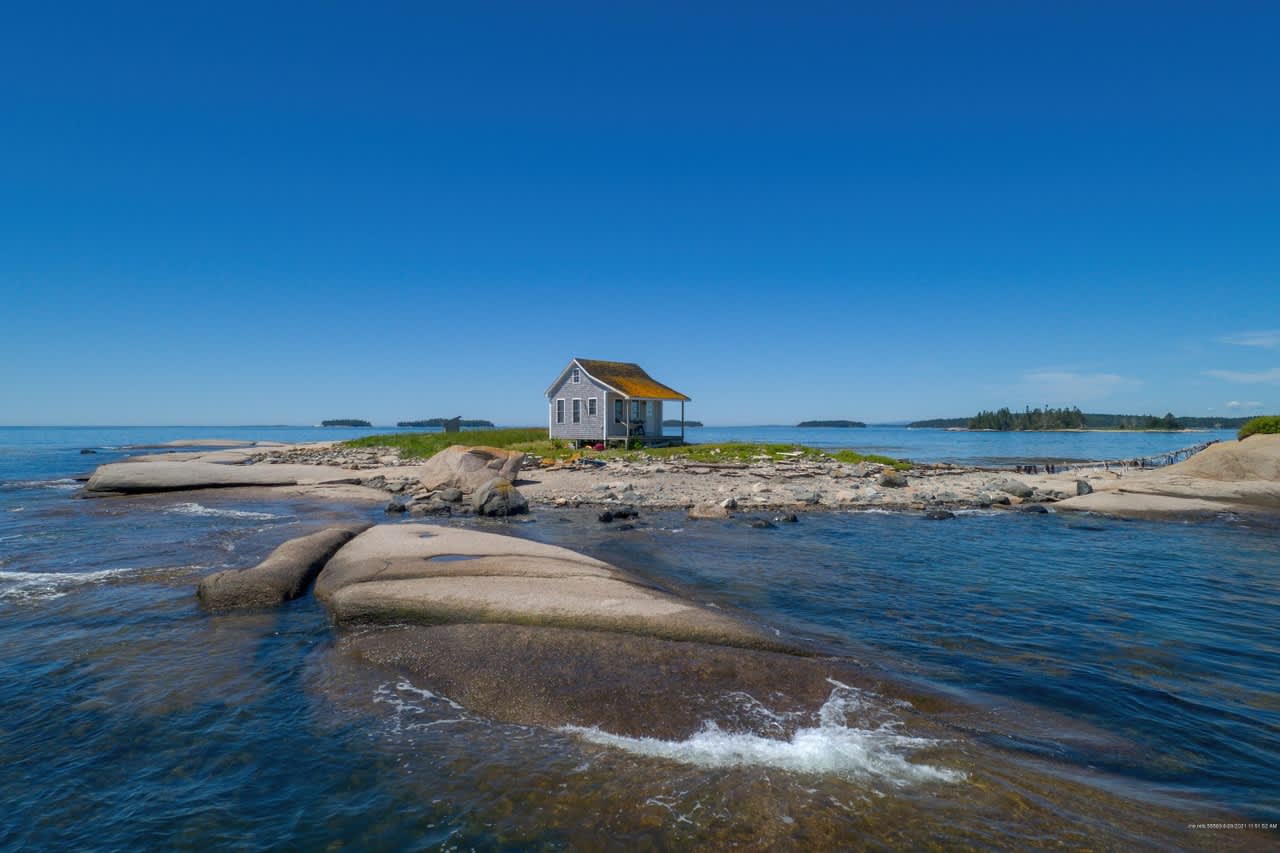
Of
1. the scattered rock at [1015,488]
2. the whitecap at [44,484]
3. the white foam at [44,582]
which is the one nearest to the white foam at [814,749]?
the white foam at [44,582]

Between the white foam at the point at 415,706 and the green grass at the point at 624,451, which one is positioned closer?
the white foam at the point at 415,706

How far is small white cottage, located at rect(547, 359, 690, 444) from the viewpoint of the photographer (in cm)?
4059

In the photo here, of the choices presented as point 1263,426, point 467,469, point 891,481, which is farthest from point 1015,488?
point 467,469

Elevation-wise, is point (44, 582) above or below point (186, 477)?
below

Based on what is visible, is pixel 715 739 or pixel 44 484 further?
pixel 44 484

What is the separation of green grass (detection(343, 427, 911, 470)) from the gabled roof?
434 centimetres

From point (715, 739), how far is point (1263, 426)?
4107 cm

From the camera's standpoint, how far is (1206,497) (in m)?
22.7

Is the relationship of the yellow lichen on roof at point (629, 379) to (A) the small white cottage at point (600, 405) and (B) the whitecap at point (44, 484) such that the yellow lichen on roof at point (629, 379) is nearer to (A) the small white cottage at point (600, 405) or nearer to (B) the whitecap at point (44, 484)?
(A) the small white cottage at point (600, 405)

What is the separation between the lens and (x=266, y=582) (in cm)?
1052

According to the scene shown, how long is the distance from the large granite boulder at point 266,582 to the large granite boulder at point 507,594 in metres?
0.40

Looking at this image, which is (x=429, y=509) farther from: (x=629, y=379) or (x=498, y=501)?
(x=629, y=379)

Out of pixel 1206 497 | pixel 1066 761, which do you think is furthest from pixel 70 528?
pixel 1206 497

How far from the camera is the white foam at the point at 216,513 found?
66.4 ft
